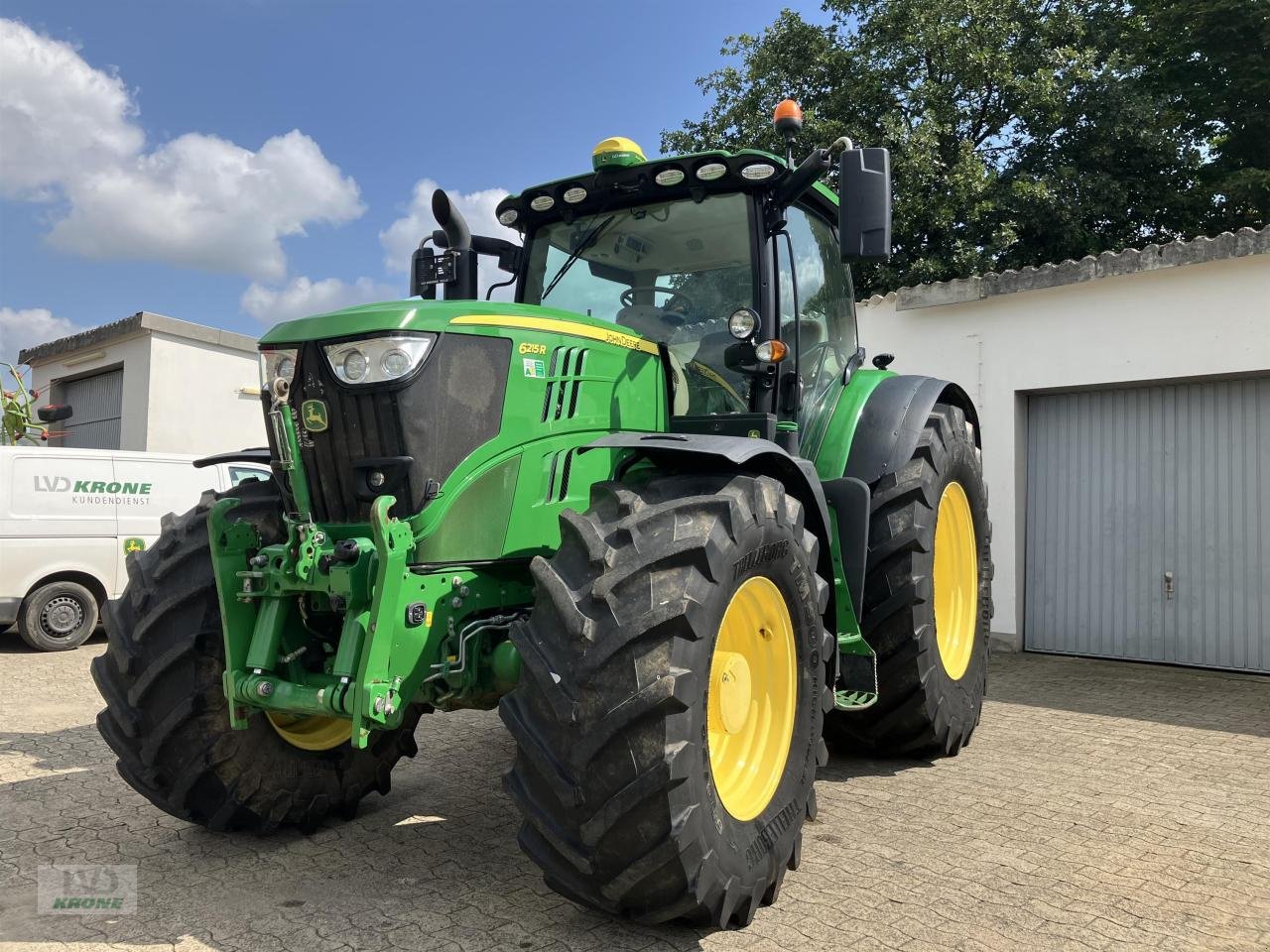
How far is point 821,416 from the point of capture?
15.3 ft

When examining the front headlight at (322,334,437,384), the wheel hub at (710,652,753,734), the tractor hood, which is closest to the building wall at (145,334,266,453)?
the tractor hood

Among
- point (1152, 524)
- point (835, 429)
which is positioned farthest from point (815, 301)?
point (1152, 524)

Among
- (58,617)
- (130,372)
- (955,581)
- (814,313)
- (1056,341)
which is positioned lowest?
(58,617)

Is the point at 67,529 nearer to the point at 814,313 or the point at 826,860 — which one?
the point at 814,313

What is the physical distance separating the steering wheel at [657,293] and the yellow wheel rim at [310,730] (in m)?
2.07

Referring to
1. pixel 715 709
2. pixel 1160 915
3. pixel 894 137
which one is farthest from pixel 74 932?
pixel 894 137

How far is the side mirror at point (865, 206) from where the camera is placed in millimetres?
3744

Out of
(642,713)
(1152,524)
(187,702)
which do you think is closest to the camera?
(642,713)

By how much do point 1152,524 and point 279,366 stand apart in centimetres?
718

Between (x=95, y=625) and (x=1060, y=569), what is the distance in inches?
361

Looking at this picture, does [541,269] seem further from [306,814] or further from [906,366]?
[906,366]

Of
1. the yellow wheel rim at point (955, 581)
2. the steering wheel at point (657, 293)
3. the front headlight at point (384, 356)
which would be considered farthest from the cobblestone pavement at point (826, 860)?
the steering wheel at point (657, 293)

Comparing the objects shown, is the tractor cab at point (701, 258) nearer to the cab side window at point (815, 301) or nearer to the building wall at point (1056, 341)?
the cab side window at point (815, 301)

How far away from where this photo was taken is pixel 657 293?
425 cm
